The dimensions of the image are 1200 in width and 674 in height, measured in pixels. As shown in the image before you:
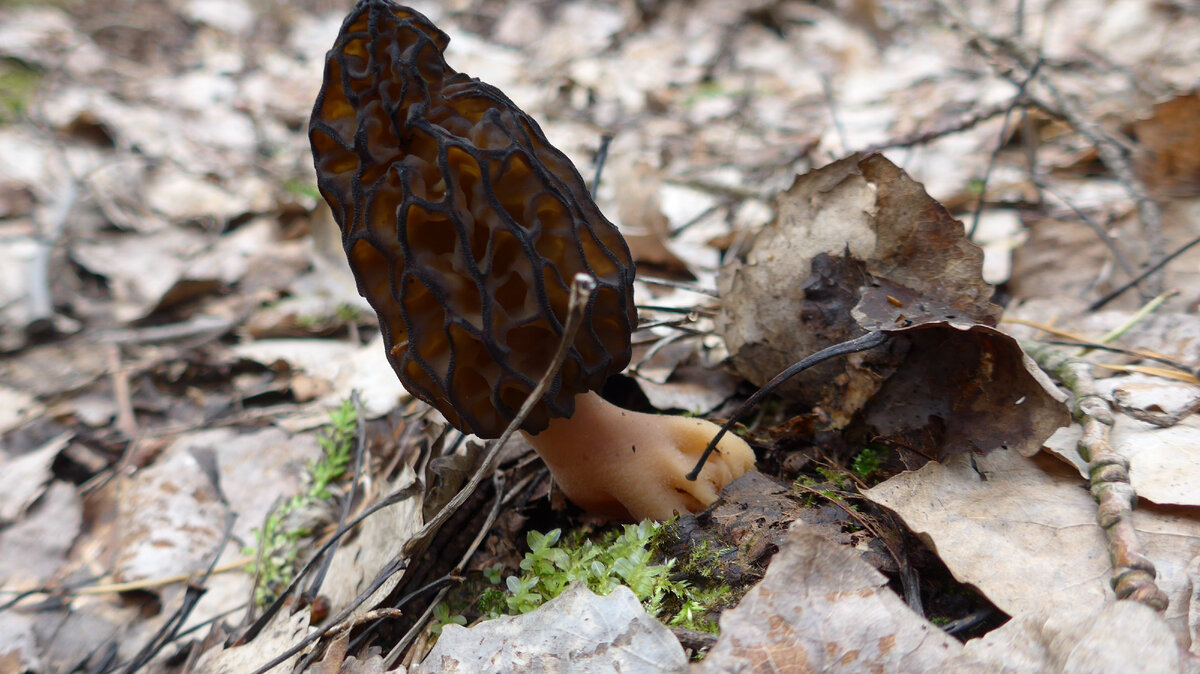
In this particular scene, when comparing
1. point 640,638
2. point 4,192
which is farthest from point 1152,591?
point 4,192

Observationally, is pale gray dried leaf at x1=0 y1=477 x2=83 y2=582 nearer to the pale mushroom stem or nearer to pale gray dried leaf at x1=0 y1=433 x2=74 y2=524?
pale gray dried leaf at x1=0 y1=433 x2=74 y2=524

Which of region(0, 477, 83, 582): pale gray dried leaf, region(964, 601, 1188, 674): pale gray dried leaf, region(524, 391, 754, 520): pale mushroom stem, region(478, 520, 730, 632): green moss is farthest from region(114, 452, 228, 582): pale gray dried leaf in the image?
region(964, 601, 1188, 674): pale gray dried leaf

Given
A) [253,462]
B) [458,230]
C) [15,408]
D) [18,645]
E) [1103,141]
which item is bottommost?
[18,645]

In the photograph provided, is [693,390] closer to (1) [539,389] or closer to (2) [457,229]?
(1) [539,389]

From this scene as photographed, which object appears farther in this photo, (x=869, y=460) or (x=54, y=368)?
(x=54, y=368)

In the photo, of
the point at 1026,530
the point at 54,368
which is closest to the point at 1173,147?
the point at 1026,530
